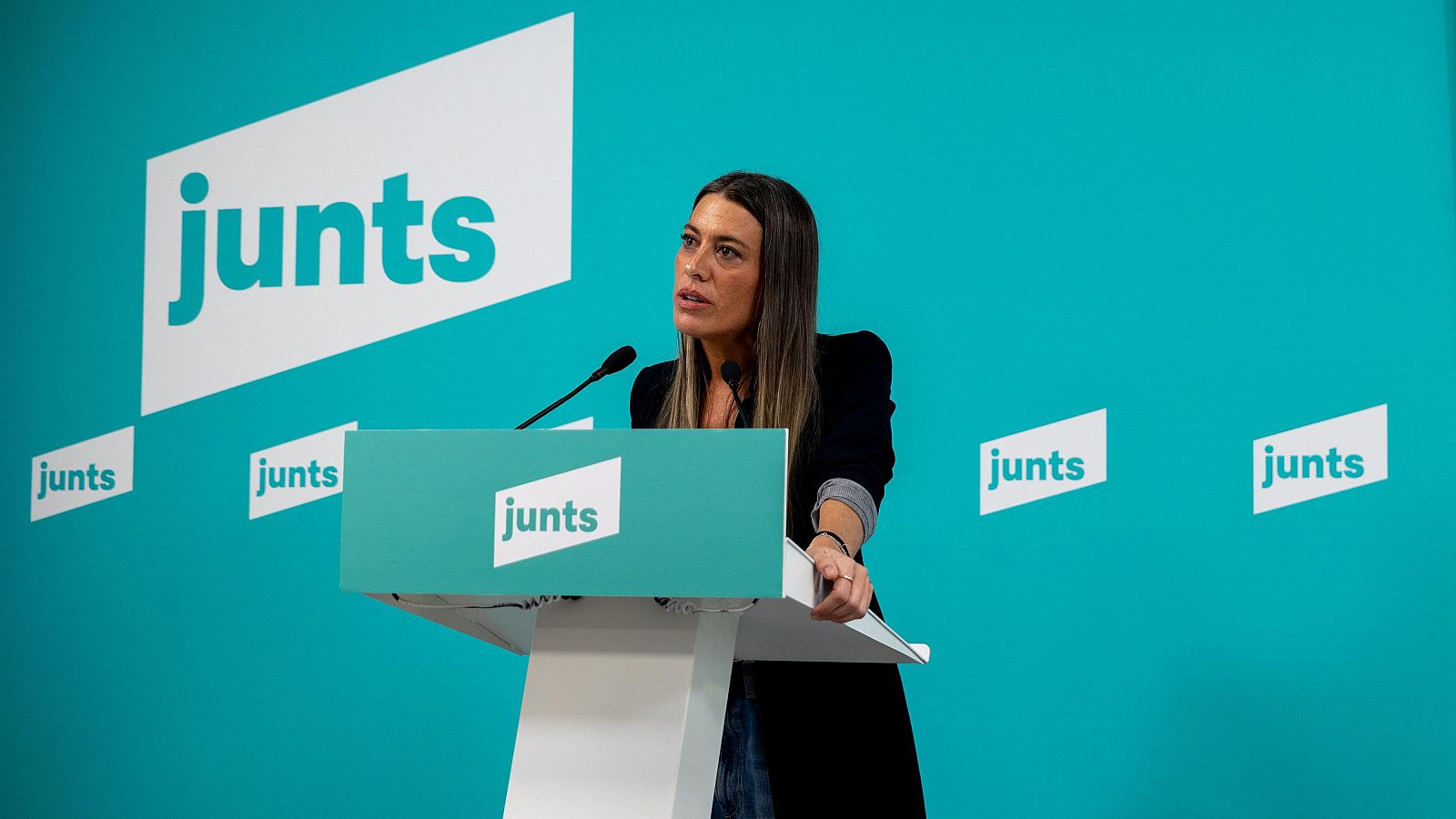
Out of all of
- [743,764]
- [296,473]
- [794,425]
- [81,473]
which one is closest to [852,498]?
[794,425]

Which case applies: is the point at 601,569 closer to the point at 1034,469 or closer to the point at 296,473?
the point at 1034,469

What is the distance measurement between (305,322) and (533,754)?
2.13 metres

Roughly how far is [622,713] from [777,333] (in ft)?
2.06

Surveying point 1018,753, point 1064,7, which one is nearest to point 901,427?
point 1018,753

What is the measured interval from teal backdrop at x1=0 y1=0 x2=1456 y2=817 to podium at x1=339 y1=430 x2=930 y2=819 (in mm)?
1633

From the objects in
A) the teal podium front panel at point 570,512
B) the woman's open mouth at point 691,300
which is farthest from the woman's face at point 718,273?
the teal podium front panel at point 570,512

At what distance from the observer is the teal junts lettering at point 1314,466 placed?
2598 mm

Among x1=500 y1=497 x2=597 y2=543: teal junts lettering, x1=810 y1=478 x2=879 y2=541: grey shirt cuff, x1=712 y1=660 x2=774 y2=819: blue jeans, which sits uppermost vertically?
x1=810 y1=478 x2=879 y2=541: grey shirt cuff

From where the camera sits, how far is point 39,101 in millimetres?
3207

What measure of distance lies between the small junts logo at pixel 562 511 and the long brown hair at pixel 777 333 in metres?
0.56

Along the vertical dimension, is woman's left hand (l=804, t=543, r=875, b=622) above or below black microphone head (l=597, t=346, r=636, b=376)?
below

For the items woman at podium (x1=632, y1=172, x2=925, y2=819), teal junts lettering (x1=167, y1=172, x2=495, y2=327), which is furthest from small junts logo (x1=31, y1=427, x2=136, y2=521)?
woman at podium (x1=632, y1=172, x2=925, y2=819)

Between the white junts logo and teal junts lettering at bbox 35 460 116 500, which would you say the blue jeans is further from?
teal junts lettering at bbox 35 460 116 500

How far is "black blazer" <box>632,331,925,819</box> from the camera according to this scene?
4.67ft
